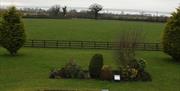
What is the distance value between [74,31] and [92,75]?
140 feet

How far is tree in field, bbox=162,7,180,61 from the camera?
3541 centimetres

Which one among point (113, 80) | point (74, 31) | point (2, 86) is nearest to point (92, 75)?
point (113, 80)

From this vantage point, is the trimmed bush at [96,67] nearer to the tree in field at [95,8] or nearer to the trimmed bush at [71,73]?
the trimmed bush at [71,73]

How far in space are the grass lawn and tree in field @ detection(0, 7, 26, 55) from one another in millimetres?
947

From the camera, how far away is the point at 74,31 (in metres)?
69.2

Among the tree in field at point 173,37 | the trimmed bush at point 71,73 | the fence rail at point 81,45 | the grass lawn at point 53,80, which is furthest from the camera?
the fence rail at point 81,45

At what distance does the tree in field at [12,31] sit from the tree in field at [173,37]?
41.1 ft

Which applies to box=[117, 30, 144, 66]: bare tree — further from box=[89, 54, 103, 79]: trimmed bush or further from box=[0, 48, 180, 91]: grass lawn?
box=[89, 54, 103, 79]: trimmed bush

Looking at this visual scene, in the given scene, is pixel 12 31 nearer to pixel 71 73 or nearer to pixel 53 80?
pixel 71 73

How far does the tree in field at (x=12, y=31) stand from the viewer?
37719mm

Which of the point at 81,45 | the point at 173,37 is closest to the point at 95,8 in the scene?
the point at 81,45

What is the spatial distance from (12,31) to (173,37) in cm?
1387

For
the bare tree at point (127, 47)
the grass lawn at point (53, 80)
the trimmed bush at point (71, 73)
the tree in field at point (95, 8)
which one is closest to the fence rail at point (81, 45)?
the grass lawn at point (53, 80)

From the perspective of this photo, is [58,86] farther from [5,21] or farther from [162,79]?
[5,21]
